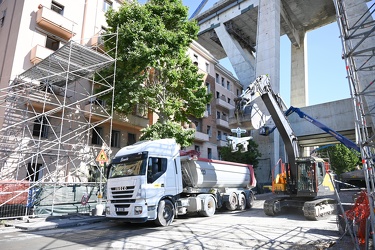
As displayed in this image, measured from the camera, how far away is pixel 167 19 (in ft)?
60.8

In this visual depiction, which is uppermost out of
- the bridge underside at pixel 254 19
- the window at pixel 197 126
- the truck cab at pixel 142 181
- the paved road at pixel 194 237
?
the bridge underside at pixel 254 19

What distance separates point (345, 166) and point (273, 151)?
25.3 m

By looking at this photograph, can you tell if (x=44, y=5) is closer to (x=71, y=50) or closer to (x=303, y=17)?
(x=71, y=50)

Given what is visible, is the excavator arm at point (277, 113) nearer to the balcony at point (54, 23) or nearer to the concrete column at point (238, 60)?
the balcony at point (54, 23)

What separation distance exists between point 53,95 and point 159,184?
443 inches

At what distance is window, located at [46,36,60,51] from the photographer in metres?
18.9

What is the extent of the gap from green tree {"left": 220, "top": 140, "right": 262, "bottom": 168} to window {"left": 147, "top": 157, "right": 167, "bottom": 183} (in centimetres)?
1803

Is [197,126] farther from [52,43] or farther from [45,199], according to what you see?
[45,199]

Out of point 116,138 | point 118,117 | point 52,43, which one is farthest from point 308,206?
point 52,43

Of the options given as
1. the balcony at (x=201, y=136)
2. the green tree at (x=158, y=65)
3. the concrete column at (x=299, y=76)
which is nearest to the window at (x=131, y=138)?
the green tree at (x=158, y=65)

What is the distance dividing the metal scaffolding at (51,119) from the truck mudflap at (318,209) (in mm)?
11063

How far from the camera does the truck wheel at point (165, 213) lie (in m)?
10.1

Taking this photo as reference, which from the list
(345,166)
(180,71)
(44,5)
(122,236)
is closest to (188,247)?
(122,236)

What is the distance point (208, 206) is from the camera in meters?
13.1
